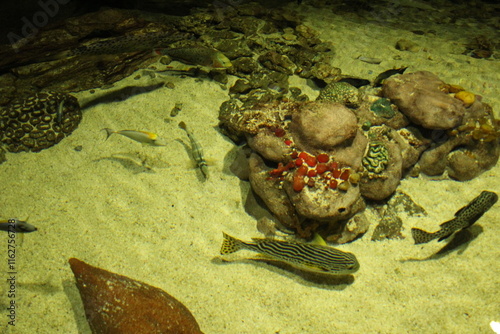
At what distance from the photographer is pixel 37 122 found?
5.20 meters

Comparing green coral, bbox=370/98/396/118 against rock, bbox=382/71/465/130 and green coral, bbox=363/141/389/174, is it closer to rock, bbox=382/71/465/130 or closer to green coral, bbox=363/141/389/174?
rock, bbox=382/71/465/130

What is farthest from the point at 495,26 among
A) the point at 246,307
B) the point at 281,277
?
the point at 246,307

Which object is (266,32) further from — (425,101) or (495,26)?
(495,26)

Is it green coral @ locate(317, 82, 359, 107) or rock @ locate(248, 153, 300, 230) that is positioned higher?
green coral @ locate(317, 82, 359, 107)

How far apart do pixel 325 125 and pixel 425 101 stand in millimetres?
1741

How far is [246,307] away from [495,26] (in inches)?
390

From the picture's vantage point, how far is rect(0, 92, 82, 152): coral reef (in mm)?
5070

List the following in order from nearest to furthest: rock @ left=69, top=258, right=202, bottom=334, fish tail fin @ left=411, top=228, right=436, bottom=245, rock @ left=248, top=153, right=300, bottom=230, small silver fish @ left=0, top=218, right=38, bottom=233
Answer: rock @ left=69, top=258, right=202, bottom=334 → small silver fish @ left=0, top=218, right=38, bottom=233 → fish tail fin @ left=411, top=228, right=436, bottom=245 → rock @ left=248, top=153, right=300, bottom=230

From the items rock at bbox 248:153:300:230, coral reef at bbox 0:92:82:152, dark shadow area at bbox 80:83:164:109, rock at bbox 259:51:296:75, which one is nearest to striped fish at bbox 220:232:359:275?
rock at bbox 248:153:300:230

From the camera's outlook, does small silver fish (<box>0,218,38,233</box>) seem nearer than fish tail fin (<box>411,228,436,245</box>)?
Yes

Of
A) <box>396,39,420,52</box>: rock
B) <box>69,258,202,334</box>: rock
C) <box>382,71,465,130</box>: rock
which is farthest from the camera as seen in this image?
<box>396,39,420,52</box>: rock

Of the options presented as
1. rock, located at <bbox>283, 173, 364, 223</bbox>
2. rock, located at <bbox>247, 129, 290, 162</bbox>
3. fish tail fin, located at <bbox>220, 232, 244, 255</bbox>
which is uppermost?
rock, located at <bbox>247, 129, 290, 162</bbox>

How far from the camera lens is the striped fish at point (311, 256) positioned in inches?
130

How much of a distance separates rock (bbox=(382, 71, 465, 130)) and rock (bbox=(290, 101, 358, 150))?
1.22 metres
